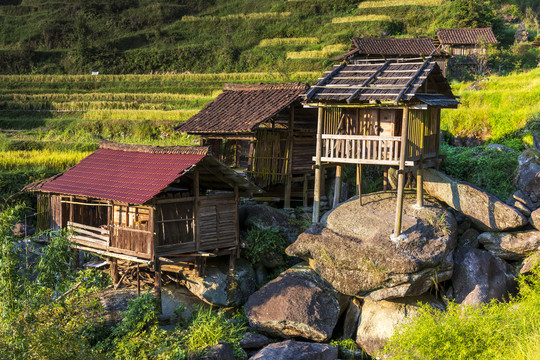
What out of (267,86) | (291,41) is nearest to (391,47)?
(291,41)

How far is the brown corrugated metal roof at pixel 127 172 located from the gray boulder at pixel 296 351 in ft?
15.3

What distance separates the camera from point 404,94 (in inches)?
576

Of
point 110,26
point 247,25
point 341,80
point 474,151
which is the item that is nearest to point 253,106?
point 341,80

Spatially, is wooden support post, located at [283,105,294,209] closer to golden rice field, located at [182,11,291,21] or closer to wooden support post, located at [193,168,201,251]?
wooden support post, located at [193,168,201,251]

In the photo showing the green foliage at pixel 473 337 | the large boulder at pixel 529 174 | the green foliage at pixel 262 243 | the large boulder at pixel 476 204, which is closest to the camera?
the green foliage at pixel 473 337

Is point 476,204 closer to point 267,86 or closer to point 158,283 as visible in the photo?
point 267,86

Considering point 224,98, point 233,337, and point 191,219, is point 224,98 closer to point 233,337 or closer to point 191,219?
point 191,219

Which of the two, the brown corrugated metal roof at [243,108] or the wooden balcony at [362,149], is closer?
the wooden balcony at [362,149]

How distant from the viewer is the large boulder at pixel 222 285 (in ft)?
51.8

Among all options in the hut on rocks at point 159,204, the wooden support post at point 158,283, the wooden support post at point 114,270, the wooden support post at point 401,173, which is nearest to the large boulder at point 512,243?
the wooden support post at point 401,173

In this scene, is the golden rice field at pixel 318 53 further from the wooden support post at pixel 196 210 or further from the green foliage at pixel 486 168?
the wooden support post at pixel 196 210

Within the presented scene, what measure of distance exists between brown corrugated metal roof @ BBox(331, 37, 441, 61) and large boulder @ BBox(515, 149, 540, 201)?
630 inches

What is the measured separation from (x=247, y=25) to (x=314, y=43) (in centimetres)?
914

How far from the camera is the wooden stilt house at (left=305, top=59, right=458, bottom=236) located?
15.0 metres
